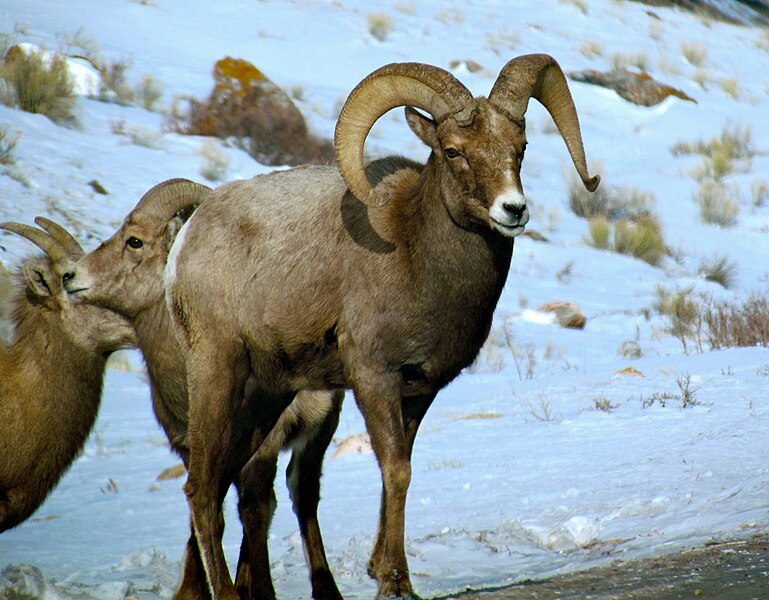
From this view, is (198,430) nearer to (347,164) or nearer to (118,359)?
(347,164)

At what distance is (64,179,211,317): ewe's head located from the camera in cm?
613

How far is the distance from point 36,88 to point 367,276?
1096 centimetres

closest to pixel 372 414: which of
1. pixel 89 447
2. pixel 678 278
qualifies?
pixel 89 447

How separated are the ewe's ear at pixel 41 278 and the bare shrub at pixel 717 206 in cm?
1285

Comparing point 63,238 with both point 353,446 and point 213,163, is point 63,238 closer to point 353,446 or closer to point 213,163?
point 353,446

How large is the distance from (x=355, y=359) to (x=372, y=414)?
0.79ft

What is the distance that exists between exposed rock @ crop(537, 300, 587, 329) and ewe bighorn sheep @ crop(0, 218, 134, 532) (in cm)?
716

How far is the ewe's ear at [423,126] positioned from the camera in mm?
4957

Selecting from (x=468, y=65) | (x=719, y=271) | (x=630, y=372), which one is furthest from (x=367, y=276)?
(x=468, y=65)

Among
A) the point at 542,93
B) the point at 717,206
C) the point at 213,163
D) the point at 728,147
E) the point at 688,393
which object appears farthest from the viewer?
the point at 728,147

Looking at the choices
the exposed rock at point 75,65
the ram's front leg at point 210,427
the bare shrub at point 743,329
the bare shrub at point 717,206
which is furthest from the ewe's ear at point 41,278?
the bare shrub at point 717,206

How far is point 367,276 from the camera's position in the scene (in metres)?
4.85

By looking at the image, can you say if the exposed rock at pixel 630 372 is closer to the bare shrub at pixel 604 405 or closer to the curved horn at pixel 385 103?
the bare shrub at pixel 604 405

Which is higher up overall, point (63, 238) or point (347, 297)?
point (347, 297)
